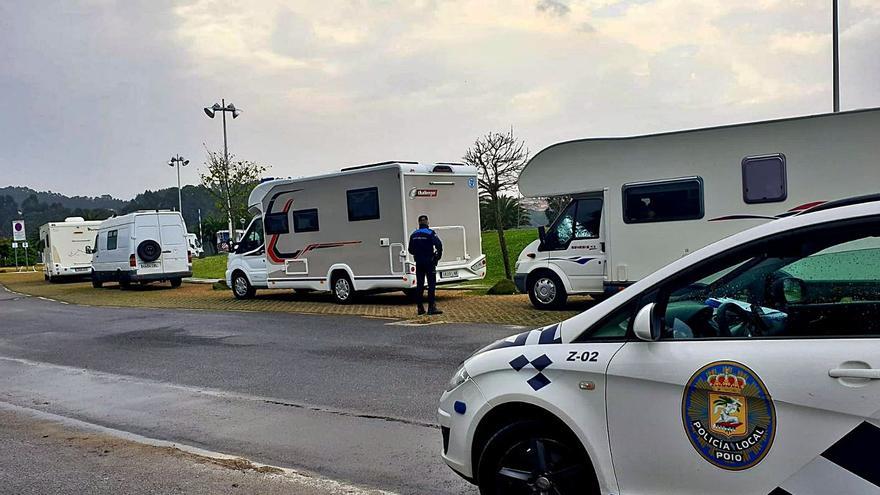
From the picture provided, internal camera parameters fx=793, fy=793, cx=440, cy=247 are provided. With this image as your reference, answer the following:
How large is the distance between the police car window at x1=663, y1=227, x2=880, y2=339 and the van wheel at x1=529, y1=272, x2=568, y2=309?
1091cm

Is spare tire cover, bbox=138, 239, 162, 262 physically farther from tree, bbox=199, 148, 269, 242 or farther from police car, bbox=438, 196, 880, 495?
police car, bbox=438, 196, 880, 495

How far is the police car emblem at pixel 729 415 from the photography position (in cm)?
318

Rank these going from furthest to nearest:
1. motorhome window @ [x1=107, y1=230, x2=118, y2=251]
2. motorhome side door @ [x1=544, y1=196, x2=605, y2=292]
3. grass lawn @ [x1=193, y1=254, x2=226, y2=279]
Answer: grass lawn @ [x1=193, y1=254, x2=226, y2=279] < motorhome window @ [x1=107, y1=230, x2=118, y2=251] < motorhome side door @ [x1=544, y1=196, x2=605, y2=292]

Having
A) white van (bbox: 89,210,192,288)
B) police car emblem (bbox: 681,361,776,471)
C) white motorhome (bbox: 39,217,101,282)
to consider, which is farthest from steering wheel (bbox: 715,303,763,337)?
white motorhome (bbox: 39,217,101,282)

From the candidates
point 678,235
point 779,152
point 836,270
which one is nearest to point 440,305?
point 678,235

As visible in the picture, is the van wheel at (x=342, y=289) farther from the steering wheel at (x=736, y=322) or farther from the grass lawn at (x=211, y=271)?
the grass lawn at (x=211, y=271)

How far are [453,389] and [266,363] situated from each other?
266 inches

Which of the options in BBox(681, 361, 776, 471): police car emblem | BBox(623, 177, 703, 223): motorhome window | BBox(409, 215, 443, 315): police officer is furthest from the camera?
BBox(409, 215, 443, 315): police officer

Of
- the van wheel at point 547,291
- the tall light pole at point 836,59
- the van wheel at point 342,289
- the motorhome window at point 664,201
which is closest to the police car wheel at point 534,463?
the motorhome window at point 664,201

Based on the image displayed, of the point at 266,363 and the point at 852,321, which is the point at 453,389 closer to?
the point at 852,321

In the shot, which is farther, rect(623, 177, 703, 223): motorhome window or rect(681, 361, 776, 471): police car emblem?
rect(623, 177, 703, 223): motorhome window

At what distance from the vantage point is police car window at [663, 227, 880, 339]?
3217 millimetres

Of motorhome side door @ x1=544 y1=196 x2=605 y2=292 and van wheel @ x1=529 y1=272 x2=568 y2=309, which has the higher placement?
motorhome side door @ x1=544 y1=196 x2=605 y2=292

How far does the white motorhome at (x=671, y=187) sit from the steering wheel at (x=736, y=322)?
877cm
